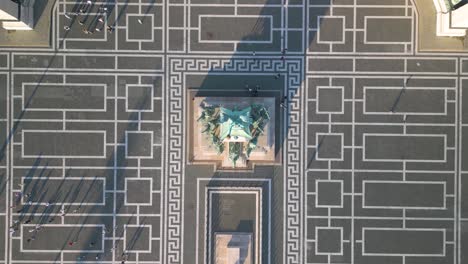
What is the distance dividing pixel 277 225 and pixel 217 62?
8.51m

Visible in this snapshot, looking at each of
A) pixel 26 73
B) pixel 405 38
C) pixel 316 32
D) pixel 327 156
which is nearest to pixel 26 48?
pixel 26 73

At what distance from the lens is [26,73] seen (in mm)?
21719

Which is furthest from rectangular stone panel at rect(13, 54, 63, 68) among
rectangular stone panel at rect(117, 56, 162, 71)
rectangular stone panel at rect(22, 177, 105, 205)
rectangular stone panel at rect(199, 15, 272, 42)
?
rectangular stone panel at rect(199, 15, 272, 42)

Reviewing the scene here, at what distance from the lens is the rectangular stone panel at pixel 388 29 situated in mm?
21656

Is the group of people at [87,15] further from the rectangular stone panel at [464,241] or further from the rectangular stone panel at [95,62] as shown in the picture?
the rectangular stone panel at [464,241]

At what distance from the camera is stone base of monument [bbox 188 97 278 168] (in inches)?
849

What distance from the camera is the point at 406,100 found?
21.6 meters

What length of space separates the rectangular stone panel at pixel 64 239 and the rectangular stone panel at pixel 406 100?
14718 millimetres

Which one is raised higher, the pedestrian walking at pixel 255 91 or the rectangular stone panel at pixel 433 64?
the rectangular stone panel at pixel 433 64

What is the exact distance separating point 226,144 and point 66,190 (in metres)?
8.15

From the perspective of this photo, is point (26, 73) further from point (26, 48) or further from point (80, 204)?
point (80, 204)

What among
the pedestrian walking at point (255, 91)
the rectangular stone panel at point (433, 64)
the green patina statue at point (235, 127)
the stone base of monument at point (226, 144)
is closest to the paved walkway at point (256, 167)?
the rectangular stone panel at point (433, 64)

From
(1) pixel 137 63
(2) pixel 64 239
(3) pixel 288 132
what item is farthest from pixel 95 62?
(3) pixel 288 132

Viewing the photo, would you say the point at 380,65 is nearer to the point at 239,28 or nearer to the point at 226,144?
the point at 239,28
